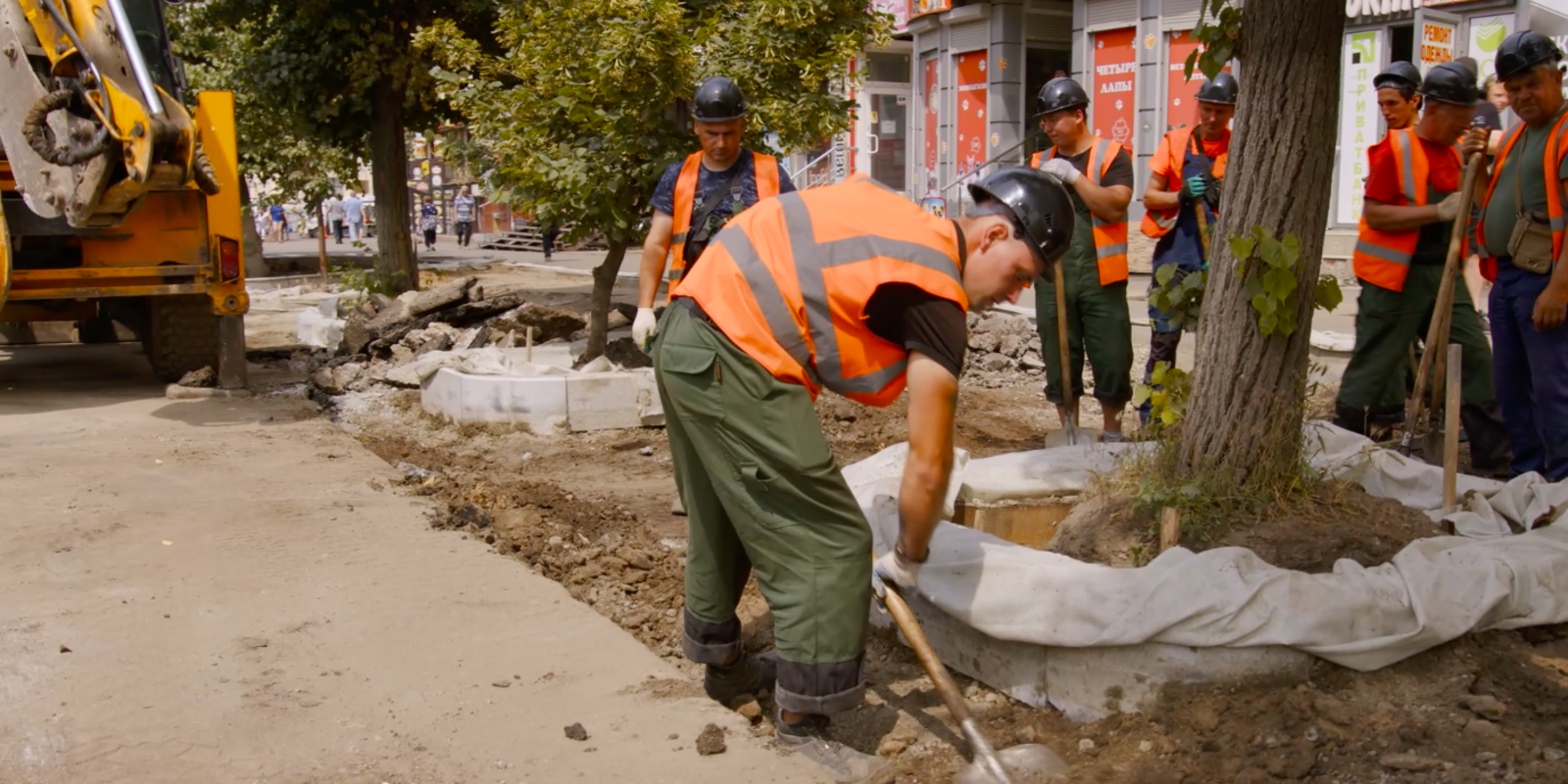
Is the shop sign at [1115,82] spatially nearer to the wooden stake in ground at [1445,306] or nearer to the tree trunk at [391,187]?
the tree trunk at [391,187]

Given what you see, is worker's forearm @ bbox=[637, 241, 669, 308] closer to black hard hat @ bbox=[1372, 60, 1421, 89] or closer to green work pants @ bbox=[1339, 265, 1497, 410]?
green work pants @ bbox=[1339, 265, 1497, 410]

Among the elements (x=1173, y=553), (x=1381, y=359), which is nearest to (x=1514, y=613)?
(x=1173, y=553)

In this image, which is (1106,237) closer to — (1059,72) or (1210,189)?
(1210,189)

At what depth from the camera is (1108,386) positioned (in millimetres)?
6285

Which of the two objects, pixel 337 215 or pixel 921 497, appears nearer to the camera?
pixel 921 497

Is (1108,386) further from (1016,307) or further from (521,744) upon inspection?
(1016,307)

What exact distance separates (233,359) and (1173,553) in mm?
7327

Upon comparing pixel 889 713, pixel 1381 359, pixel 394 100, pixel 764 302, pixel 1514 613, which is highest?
pixel 394 100

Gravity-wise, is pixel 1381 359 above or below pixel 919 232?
below

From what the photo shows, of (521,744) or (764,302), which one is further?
(521,744)

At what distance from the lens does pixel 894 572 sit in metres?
3.60

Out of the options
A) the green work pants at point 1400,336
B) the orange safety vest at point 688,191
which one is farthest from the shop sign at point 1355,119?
the orange safety vest at point 688,191

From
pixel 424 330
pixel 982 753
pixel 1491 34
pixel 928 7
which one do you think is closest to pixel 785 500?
pixel 982 753

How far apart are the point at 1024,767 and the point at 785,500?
32.8 inches
